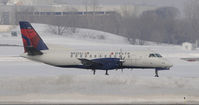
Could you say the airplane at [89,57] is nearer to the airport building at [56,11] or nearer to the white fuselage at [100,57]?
the white fuselage at [100,57]

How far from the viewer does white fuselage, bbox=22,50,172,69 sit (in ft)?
142

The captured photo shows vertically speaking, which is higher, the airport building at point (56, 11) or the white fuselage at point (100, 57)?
the airport building at point (56, 11)

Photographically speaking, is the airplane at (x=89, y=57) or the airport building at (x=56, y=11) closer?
the airplane at (x=89, y=57)

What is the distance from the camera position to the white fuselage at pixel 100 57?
43281 mm

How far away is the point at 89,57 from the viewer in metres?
44.0

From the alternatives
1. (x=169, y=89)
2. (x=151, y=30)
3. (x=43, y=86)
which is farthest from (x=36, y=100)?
(x=151, y=30)

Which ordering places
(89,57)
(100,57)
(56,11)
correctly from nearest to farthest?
(100,57)
(89,57)
(56,11)

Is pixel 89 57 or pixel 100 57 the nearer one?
pixel 100 57

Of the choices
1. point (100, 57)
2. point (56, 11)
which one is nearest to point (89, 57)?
point (100, 57)

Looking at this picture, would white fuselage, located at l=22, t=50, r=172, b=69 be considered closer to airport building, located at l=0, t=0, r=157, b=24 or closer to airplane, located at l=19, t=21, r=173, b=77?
airplane, located at l=19, t=21, r=173, b=77

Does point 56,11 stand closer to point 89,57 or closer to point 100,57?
point 89,57

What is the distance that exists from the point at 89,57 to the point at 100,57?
0.82m

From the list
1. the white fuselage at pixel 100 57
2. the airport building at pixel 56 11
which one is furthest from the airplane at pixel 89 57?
the airport building at pixel 56 11

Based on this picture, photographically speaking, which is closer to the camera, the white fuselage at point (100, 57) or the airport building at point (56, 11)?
the white fuselage at point (100, 57)
